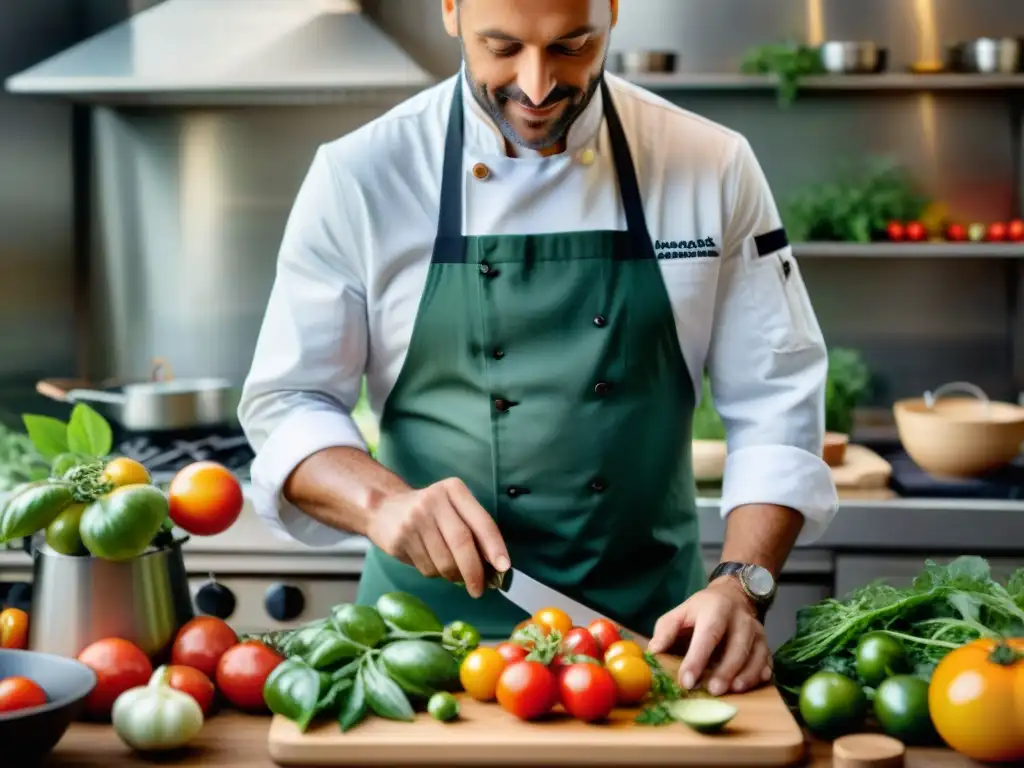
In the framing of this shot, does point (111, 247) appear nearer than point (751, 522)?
No

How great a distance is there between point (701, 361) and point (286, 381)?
0.59 meters

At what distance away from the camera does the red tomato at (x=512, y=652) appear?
1279mm

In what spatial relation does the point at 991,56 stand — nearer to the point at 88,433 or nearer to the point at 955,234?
the point at 955,234

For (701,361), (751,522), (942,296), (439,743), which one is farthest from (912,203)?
(439,743)

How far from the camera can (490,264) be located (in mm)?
1779

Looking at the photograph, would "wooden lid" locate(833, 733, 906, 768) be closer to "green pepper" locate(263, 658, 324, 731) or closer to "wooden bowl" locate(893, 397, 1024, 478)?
"green pepper" locate(263, 658, 324, 731)

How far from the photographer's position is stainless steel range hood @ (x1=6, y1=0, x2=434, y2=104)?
2969mm

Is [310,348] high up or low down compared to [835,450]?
up

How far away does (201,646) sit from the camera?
137 cm

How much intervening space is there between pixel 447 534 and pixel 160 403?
1.85m

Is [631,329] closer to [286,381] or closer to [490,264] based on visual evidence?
[490,264]

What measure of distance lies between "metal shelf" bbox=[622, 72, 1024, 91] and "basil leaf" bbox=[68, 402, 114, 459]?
198 cm

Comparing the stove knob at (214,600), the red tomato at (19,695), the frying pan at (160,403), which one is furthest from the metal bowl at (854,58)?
the red tomato at (19,695)

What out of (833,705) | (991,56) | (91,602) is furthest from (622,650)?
(991,56)
